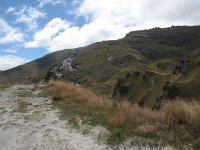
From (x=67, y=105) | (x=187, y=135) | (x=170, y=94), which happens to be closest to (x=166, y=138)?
(x=187, y=135)

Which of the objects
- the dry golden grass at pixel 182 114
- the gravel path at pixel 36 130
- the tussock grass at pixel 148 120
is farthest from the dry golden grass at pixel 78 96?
the dry golden grass at pixel 182 114

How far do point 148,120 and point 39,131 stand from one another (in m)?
5.24

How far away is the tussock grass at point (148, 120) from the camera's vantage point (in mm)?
13023

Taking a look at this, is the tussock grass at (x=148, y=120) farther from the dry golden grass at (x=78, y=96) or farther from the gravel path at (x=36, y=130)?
the gravel path at (x=36, y=130)

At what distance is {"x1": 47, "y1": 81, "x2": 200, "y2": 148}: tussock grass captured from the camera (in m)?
13.0

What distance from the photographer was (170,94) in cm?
6075

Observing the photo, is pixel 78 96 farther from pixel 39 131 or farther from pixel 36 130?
pixel 39 131

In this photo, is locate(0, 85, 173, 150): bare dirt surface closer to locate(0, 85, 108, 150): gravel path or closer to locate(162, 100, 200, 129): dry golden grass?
locate(0, 85, 108, 150): gravel path

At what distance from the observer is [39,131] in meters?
15.6

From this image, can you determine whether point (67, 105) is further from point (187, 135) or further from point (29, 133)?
point (187, 135)

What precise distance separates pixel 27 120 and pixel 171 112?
820cm

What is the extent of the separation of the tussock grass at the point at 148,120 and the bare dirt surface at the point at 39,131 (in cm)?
86

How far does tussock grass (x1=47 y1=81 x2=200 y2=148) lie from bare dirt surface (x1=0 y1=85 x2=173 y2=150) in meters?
0.86

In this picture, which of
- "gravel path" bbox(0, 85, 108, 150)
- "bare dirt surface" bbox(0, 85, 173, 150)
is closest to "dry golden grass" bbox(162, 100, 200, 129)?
"bare dirt surface" bbox(0, 85, 173, 150)
